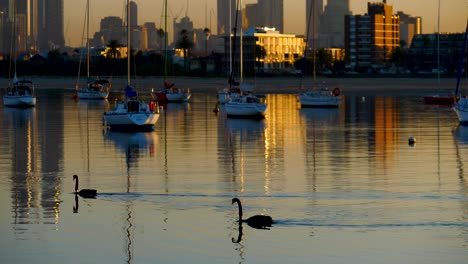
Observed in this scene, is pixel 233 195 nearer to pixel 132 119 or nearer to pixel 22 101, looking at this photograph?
pixel 132 119

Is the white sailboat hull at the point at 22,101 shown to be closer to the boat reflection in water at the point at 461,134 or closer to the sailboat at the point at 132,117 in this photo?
the sailboat at the point at 132,117

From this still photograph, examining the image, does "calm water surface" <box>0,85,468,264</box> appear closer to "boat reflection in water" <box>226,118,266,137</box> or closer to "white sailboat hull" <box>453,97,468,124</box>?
"boat reflection in water" <box>226,118,266,137</box>

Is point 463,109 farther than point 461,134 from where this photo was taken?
Yes

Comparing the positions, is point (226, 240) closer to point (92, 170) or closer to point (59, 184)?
point (59, 184)

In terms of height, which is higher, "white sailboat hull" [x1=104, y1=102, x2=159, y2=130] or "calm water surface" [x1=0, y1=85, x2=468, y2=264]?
"white sailboat hull" [x1=104, y1=102, x2=159, y2=130]

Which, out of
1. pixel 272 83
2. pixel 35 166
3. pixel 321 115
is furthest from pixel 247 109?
pixel 272 83

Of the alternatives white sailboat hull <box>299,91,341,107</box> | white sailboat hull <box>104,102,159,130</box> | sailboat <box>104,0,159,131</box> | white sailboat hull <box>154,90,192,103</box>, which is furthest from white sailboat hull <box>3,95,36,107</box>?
white sailboat hull <box>104,102,159,130</box>

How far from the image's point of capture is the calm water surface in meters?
24.6

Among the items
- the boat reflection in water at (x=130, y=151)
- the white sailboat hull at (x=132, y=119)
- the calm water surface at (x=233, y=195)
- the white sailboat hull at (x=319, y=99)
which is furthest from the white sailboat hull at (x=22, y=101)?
the boat reflection in water at (x=130, y=151)

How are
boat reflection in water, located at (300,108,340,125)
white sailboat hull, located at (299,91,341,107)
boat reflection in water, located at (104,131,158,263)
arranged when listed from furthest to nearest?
white sailboat hull, located at (299,91,341,107) < boat reflection in water, located at (300,108,340,125) < boat reflection in water, located at (104,131,158,263)

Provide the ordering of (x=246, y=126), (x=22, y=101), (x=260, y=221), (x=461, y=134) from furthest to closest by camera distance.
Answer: (x=22, y=101) → (x=246, y=126) → (x=461, y=134) → (x=260, y=221)

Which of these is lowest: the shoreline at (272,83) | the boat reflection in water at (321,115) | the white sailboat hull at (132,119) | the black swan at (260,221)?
the black swan at (260,221)

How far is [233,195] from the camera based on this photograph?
32344 mm

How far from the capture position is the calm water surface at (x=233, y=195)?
2456 centimetres
